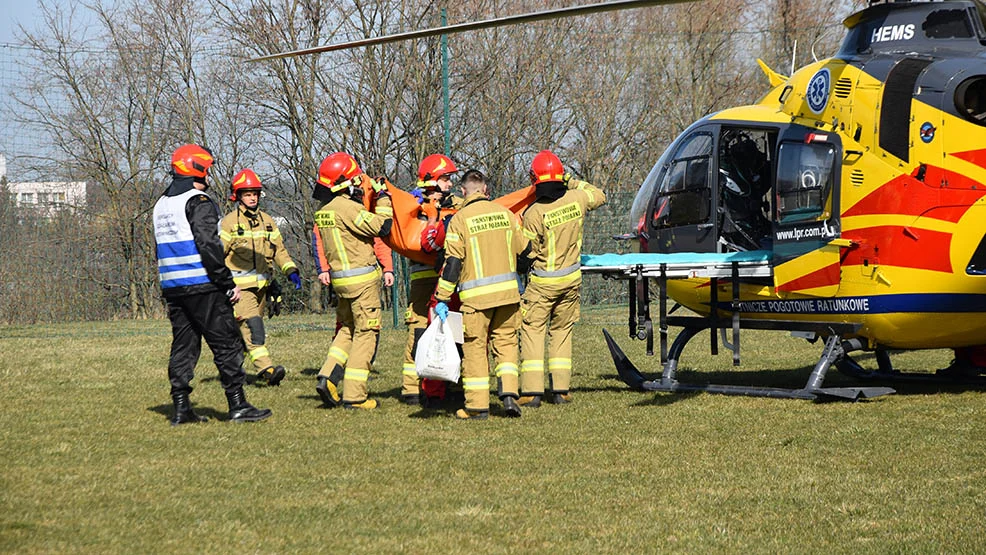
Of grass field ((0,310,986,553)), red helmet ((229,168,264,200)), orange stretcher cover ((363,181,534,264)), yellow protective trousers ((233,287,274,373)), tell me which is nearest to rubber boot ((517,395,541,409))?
grass field ((0,310,986,553))

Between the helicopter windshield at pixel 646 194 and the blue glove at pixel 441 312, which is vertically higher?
the helicopter windshield at pixel 646 194

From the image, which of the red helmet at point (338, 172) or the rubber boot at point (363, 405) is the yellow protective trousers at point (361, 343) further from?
the red helmet at point (338, 172)

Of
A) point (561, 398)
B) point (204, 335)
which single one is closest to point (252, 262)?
point (204, 335)

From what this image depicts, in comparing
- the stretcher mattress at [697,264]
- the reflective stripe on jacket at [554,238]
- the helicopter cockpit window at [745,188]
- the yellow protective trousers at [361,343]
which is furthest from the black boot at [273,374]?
the helicopter cockpit window at [745,188]

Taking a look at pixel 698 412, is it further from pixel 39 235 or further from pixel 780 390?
pixel 39 235

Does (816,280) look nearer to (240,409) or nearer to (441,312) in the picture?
(441,312)

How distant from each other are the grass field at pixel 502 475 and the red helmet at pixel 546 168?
6.64 ft

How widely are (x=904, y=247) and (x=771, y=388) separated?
2.04 m

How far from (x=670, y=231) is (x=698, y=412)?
223 centimetres

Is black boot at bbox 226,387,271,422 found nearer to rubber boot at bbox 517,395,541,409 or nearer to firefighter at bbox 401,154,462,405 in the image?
firefighter at bbox 401,154,462,405

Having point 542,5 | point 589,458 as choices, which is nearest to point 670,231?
point 589,458

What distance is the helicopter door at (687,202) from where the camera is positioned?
1026cm

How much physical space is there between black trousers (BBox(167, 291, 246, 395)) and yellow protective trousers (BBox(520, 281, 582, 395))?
246cm

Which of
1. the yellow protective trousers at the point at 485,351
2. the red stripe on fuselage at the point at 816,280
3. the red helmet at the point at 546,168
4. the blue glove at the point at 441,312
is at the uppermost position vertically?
the red helmet at the point at 546,168
